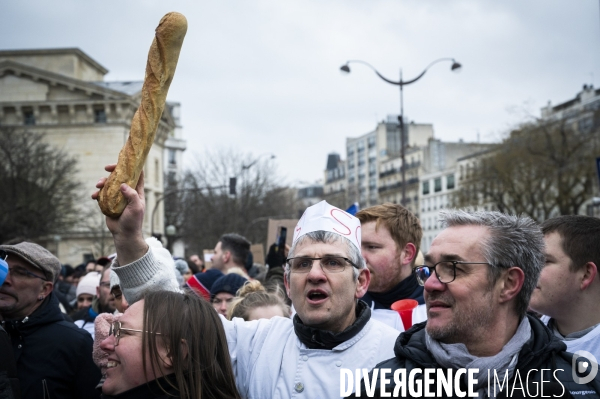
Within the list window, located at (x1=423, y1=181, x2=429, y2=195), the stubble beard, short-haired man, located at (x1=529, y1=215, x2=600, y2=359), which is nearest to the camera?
the stubble beard

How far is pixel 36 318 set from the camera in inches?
174

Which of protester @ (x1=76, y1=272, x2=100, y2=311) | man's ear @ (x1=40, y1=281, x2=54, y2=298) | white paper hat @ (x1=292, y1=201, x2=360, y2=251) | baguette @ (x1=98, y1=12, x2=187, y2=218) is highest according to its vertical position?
baguette @ (x1=98, y1=12, x2=187, y2=218)

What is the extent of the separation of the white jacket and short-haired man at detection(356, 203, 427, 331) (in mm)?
1060

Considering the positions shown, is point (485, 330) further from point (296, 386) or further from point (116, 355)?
point (116, 355)

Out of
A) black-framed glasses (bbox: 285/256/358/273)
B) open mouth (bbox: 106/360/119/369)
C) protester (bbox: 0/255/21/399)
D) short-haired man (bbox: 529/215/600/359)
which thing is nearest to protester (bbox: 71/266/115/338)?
protester (bbox: 0/255/21/399)

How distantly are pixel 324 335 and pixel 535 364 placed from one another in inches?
40.2

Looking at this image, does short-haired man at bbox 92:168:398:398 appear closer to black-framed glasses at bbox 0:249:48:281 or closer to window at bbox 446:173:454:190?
black-framed glasses at bbox 0:249:48:281

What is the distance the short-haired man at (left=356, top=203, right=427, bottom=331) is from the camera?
4.80 m

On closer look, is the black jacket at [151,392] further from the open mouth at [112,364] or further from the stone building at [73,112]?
the stone building at [73,112]

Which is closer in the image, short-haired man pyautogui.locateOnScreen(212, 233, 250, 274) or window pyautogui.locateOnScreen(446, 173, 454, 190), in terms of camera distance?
short-haired man pyautogui.locateOnScreen(212, 233, 250, 274)

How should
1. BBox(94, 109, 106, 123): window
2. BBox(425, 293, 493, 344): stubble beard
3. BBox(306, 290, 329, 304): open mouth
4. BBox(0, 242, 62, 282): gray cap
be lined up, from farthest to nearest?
1. BBox(94, 109, 106, 123): window
2. BBox(0, 242, 62, 282): gray cap
3. BBox(306, 290, 329, 304): open mouth
4. BBox(425, 293, 493, 344): stubble beard

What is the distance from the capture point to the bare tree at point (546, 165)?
43.3 meters

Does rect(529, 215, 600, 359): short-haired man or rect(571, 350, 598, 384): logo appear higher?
rect(529, 215, 600, 359): short-haired man

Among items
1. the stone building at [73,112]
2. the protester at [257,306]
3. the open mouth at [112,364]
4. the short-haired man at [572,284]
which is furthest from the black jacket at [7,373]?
the stone building at [73,112]
